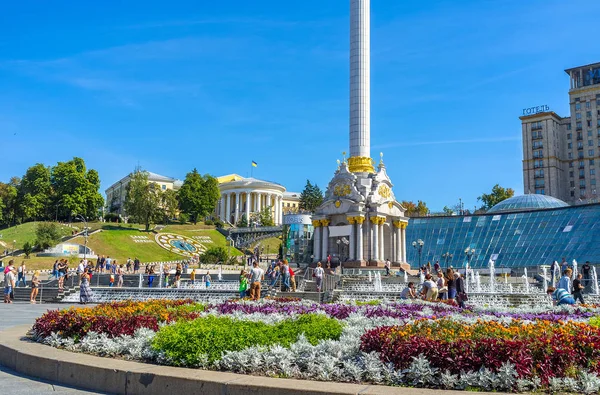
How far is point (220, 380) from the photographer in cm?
694

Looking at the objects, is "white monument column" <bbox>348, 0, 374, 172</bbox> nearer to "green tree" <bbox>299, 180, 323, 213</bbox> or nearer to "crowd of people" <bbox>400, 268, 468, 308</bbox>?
"crowd of people" <bbox>400, 268, 468, 308</bbox>

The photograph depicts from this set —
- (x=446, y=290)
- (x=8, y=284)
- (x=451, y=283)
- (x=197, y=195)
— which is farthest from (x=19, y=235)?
(x=451, y=283)

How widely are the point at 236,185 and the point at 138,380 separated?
12258 centimetres

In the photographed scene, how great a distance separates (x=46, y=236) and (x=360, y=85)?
156 ft

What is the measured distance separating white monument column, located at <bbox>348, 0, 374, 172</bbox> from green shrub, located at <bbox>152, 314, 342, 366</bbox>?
124ft

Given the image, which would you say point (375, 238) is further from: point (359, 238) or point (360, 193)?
point (360, 193)

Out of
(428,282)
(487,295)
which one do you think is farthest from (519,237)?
(428,282)

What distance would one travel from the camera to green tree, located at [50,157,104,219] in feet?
311

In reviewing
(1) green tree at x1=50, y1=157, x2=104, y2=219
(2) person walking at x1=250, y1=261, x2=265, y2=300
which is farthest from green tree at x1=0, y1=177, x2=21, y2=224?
(2) person walking at x1=250, y1=261, x2=265, y2=300

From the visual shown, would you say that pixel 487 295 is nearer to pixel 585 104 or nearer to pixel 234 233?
pixel 234 233

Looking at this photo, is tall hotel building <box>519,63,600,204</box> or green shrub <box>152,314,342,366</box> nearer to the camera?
green shrub <box>152,314,342,366</box>

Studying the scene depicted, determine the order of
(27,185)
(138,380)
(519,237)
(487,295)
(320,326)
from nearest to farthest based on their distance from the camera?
1. (138,380)
2. (320,326)
3. (487,295)
4. (519,237)
5. (27,185)

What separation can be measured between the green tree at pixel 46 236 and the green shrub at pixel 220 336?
6915 centimetres

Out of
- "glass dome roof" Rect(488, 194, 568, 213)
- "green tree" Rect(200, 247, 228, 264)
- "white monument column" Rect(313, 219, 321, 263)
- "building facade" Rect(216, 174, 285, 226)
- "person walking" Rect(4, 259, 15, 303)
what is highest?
"building facade" Rect(216, 174, 285, 226)
